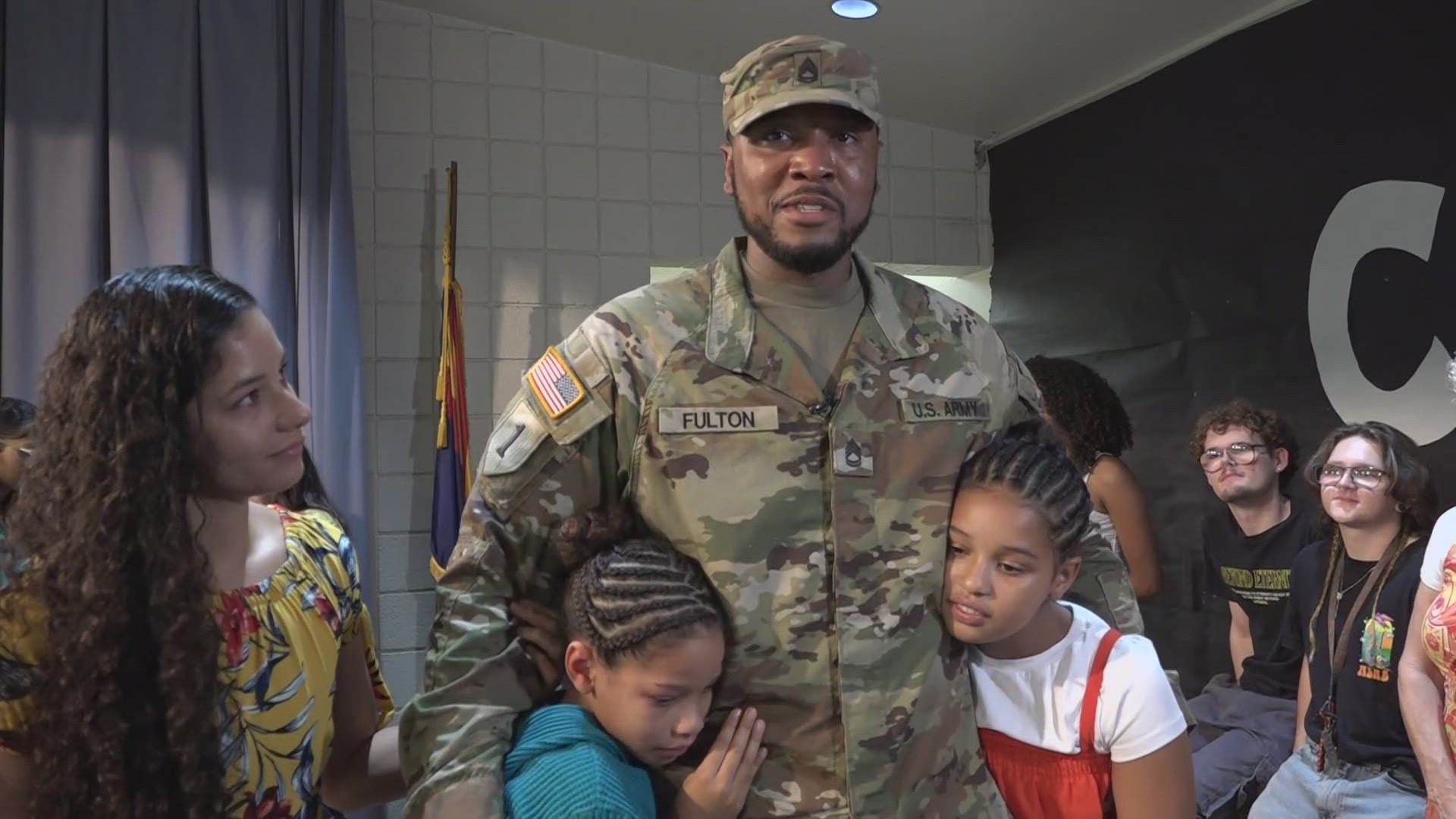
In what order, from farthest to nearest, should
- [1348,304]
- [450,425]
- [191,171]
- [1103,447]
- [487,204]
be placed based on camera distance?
[487,204]
[450,425]
[1103,447]
[191,171]
[1348,304]

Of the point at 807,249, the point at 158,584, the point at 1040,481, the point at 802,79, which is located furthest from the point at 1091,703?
the point at 158,584

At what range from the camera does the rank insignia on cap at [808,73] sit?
1378 millimetres

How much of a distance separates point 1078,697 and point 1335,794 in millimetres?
1430

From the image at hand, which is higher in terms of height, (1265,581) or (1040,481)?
(1040,481)

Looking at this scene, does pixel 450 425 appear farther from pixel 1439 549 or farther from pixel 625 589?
pixel 1439 549

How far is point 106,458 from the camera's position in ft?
3.49

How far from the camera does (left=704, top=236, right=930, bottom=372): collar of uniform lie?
4.44 feet

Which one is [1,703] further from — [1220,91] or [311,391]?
[1220,91]

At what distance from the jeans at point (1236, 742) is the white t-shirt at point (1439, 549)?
2.34 feet

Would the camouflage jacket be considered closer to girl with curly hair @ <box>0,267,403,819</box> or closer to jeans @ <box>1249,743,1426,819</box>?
girl with curly hair @ <box>0,267,403,819</box>

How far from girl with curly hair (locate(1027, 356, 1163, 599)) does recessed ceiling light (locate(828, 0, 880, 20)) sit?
4.10 ft

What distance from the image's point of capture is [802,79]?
54.4 inches

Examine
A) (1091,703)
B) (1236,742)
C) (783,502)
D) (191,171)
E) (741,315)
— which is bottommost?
(1236,742)

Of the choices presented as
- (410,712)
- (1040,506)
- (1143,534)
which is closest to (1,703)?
(410,712)
